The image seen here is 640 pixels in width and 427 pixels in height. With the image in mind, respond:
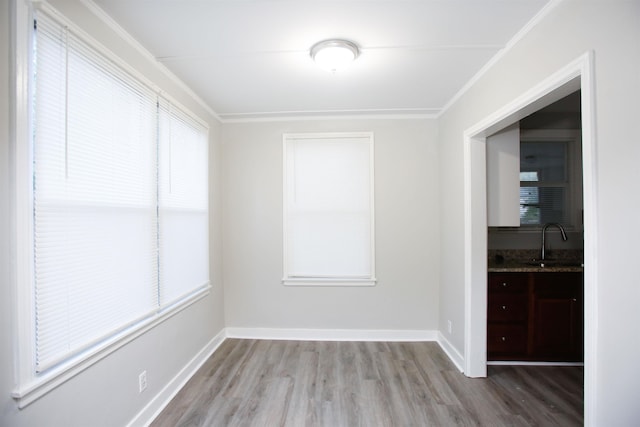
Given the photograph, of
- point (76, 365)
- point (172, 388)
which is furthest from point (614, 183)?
point (172, 388)

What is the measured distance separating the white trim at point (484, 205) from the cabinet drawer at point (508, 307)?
31 cm

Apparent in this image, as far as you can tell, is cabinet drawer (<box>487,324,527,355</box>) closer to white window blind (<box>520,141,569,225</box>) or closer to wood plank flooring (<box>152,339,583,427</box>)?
wood plank flooring (<box>152,339,583,427</box>)

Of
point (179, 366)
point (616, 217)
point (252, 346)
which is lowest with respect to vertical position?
point (252, 346)

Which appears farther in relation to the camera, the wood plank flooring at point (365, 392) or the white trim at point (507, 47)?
the wood plank flooring at point (365, 392)

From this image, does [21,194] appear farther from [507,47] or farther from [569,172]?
[569,172]

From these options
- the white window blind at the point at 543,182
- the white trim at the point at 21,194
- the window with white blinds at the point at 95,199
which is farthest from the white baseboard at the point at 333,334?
the white trim at the point at 21,194

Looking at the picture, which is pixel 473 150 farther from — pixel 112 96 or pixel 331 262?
pixel 112 96

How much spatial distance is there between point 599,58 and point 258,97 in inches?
95.3

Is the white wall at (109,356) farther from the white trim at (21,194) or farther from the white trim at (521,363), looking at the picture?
the white trim at (521,363)

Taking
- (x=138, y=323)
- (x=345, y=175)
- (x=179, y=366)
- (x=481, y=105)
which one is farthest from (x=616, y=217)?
(x=179, y=366)

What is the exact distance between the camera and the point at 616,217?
46.8 inches

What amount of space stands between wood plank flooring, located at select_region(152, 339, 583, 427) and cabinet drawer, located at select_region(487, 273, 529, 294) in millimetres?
729

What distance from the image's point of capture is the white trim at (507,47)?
1.57 m

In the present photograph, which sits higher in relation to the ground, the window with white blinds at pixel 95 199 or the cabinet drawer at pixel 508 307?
the window with white blinds at pixel 95 199
